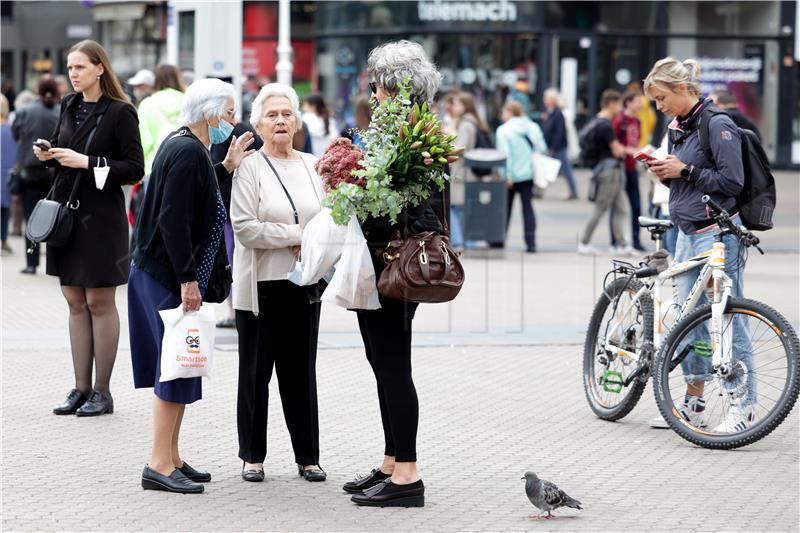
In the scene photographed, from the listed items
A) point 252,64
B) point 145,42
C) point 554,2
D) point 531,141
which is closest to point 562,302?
point 531,141

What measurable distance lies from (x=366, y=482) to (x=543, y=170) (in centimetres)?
1153

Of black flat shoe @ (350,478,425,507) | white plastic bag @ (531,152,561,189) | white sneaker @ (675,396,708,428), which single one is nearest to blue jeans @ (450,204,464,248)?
white plastic bag @ (531,152,561,189)

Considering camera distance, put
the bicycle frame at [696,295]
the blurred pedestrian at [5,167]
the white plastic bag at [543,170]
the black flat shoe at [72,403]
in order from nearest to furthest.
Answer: the bicycle frame at [696,295] < the black flat shoe at [72,403] < the blurred pedestrian at [5,167] < the white plastic bag at [543,170]

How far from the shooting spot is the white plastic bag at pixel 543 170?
1705 cm

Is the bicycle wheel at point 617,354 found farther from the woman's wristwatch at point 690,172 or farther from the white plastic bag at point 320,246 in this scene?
the white plastic bag at point 320,246

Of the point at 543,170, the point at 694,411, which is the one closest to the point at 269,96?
the point at 694,411

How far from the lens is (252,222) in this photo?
5973mm

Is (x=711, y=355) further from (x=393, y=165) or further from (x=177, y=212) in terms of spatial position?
(x=177, y=212)

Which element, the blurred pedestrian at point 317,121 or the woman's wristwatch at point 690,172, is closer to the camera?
the woman's wristwatch at point 690,172

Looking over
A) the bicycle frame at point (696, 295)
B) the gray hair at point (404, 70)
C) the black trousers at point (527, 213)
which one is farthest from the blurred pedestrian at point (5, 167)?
the gray hair at point (404, 70)

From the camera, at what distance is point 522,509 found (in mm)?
5734

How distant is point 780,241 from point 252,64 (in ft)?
58.8

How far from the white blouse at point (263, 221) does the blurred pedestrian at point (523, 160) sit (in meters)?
10.8

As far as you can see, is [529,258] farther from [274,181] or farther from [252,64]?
[252,64]
